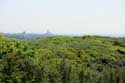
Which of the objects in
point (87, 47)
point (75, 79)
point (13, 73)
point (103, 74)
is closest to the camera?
point (13, 73)

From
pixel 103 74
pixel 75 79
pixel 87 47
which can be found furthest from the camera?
pixel 87 47

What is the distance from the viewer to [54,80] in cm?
2322

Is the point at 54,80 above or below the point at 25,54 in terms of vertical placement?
below

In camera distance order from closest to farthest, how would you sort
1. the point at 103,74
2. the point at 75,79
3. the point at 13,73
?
the point at 13,73 → the point at 75,79 → the point at 103,74

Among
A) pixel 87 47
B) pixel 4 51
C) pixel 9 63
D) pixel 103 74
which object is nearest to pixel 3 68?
pixel 9 63

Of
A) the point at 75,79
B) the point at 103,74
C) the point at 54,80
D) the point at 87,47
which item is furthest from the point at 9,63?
the point at 87,47

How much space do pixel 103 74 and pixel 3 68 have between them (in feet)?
25.8

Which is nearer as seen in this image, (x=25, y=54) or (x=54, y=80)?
(x=54, y=80)

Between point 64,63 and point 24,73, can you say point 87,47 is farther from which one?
point 24,73

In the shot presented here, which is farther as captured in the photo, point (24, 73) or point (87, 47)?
point (87, 47)

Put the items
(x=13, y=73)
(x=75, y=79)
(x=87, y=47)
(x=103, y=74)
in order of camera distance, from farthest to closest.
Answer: (x=87, y=47)
(x=103, y=74)
(x=75, y=79)
(x=13, y=73)

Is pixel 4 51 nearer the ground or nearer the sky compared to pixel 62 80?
nearer the sky

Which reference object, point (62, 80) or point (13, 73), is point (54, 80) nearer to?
point (62, 80)

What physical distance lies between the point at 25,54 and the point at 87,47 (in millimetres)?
13557
